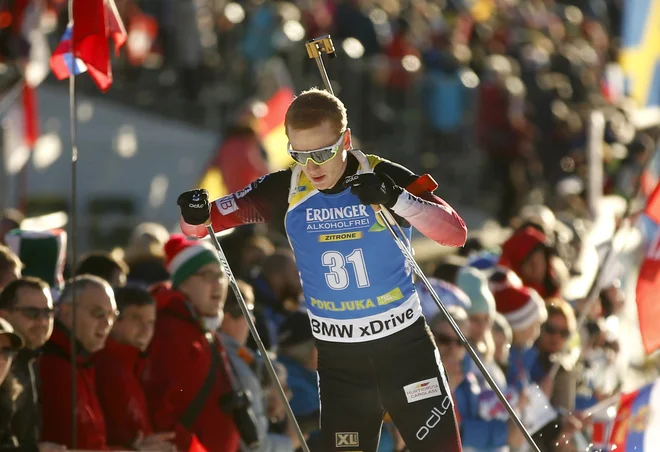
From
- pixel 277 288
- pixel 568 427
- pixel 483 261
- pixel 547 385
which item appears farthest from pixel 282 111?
pixel 568 427

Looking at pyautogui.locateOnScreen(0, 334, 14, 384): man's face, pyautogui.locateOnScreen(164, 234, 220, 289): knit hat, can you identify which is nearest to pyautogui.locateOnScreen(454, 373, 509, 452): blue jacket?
pyautogui.locateOnScreen(164, 234, 220, 289): knit hat

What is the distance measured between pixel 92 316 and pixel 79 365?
0.75 ft

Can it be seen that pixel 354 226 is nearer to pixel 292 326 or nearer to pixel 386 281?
pixel 386 281

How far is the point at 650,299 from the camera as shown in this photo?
8.63 m

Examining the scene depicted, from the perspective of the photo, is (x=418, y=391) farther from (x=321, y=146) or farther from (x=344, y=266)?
(x=321, y=146)

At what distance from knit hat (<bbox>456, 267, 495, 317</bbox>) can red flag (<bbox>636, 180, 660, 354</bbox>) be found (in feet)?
3.50

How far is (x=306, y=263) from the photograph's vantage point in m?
6.86

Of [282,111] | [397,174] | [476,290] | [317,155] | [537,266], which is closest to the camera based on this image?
[317,155]

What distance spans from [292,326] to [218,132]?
9.53 metres

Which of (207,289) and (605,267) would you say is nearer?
(207,289)

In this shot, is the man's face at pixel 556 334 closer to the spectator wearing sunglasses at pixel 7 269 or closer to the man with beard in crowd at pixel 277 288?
the man with beard in crowd at pixel 277 288

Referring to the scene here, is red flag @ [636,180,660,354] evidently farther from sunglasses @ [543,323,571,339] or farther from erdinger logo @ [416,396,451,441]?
erdinger logo @ [416,396,451,441]

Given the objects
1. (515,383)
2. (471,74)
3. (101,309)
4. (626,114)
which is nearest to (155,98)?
(471,74)

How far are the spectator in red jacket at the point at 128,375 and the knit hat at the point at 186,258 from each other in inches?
20.7
